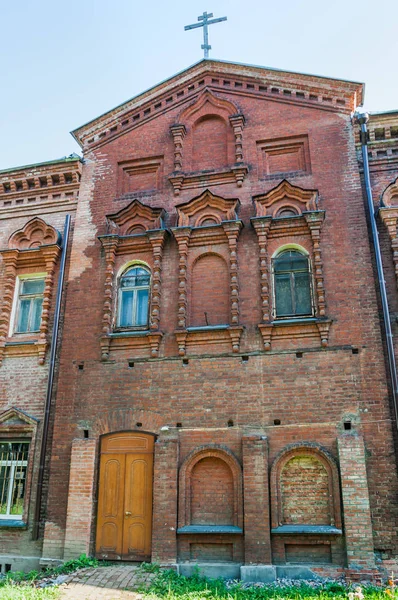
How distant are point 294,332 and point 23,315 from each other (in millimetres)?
6340

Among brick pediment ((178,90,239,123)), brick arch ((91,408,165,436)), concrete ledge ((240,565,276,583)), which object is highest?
brick pediment ((178,90,239,123))

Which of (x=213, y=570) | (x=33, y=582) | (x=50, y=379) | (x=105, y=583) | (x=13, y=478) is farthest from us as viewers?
(x=50, y=379)

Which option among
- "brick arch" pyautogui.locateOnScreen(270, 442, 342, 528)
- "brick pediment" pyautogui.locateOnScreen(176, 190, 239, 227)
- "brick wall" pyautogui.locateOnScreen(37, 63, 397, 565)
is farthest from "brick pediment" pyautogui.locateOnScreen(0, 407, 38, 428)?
"brick pediment" pyautogui.locateOnScreen(176, 190, 239, 227)

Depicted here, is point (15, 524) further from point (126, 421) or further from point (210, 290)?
point (210, 290)

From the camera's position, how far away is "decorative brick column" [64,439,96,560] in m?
9.91

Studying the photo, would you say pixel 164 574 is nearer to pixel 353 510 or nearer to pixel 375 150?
pixel 353 510

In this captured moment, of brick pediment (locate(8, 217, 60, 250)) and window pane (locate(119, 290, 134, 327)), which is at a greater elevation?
brick pediment (locate(8, 217, 60, 250))

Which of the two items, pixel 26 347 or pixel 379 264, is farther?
pixel 26 347

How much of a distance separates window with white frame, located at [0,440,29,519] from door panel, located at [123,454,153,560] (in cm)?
237

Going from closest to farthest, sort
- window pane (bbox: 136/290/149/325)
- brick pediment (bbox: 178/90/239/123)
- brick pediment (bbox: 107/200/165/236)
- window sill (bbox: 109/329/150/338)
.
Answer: window sill (bbox: 109/329/150/338)
window pane (bbox: 136/290/149/325)
brick pediment (bbox: 107/200/165/236)
brick pediment (bbox: 178/90/239/123)

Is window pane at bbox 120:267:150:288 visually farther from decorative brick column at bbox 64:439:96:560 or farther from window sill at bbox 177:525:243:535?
window sill at bbox 177:525:243:535

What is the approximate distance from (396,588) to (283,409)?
3.30 meters

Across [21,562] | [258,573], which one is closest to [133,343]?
[21,562]

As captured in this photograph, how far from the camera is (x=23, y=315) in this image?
1238 centimetres
